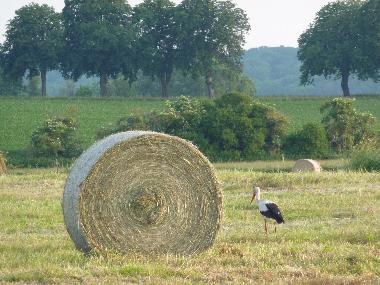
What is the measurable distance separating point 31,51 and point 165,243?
2611 inches

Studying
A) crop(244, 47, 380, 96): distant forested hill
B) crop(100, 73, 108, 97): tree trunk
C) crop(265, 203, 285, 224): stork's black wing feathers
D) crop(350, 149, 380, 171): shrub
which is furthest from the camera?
crop(244, 47, 380, 96): distant forested hill

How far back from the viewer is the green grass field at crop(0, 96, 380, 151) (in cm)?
5100

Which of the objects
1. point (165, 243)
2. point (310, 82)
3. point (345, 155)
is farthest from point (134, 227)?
point (310, 82)

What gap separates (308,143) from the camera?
42062 mm

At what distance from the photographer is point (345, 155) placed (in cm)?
4069

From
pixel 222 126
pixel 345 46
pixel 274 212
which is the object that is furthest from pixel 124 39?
pixel 274 212

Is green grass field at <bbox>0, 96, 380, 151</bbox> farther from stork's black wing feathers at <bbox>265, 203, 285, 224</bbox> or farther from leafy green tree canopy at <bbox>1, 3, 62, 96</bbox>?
stork's black wing feathers at <bbox>265, 203, 285, 224</bbox>

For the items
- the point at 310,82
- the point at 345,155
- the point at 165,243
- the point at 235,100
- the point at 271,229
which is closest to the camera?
the point at 165,243

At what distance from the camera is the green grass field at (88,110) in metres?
51.0

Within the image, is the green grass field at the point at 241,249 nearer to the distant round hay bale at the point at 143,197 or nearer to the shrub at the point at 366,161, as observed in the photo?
the distant round hay bale at the point at 143,197

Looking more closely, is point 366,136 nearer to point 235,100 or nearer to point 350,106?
point 350,106

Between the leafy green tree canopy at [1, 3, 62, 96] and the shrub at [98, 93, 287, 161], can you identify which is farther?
the leafy green tree canopy at [1, 3, 62, 96]

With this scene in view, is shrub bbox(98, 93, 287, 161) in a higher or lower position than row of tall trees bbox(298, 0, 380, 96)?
lower

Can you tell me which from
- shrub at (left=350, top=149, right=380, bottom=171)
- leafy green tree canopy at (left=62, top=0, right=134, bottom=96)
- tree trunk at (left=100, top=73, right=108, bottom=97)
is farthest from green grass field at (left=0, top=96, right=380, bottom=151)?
shrub at (left=350, top=149, right=380, bottom=171)
